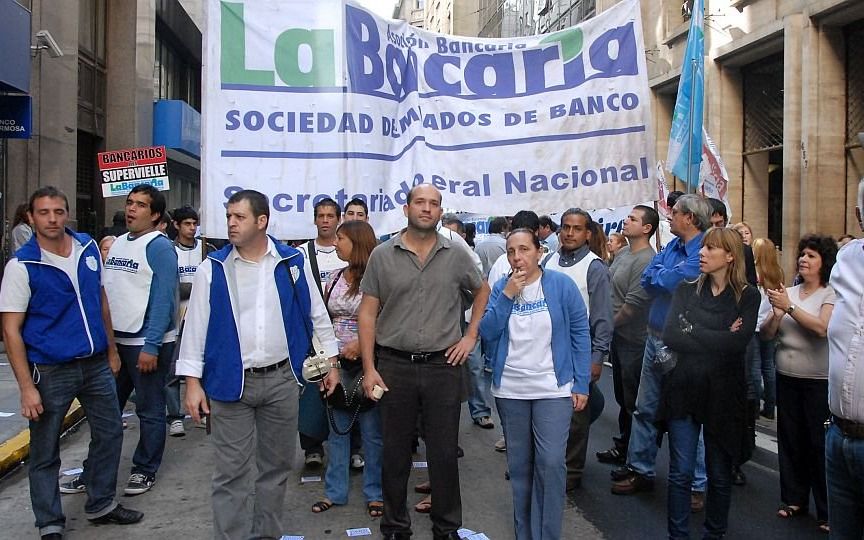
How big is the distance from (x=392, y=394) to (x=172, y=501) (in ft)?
6.50

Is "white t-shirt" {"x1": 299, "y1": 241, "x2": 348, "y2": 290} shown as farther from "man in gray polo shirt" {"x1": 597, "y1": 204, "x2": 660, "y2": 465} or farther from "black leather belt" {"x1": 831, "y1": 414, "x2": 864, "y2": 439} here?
"black leather belt" {"x1": 831, "y1": 414, "x2": 864, "y2": 439}

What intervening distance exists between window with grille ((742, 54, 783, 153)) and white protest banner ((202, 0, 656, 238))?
34.0 ft

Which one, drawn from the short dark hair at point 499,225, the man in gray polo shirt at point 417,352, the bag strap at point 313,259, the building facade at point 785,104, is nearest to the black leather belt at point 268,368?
the man in gray polo shirt at point 417,352

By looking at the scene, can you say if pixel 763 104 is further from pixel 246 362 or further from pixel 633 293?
pixel 246 362

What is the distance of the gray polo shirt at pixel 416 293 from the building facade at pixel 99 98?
1021 cm

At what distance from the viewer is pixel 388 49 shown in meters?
5.68

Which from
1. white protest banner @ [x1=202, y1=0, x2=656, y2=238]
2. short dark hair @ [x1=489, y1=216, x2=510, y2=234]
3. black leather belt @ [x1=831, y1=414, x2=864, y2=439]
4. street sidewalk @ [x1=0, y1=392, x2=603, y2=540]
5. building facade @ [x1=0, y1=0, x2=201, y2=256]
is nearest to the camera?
black leather belt @ [x1=831, y1=414, x2=864, y2=439]

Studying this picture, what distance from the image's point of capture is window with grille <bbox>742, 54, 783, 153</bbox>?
1525 centimetres

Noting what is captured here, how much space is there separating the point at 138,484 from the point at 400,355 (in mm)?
2388

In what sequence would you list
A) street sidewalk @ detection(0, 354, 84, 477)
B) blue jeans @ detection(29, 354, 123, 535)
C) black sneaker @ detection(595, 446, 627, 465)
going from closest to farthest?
blue jeans @ detection(29, 354, 123, 535) < street sidewalk @ detection(0, 354, 84, 477) < black sneaker @ detection(595, 446, 627, 465)

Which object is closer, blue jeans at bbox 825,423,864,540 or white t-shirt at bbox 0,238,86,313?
blue jeans at bbox 825,423,864,540

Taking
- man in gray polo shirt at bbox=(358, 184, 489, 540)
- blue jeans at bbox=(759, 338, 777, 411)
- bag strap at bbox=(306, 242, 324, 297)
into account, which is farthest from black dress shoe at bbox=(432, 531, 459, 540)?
blue jeans at bbox=(759, 338, 777, 411)

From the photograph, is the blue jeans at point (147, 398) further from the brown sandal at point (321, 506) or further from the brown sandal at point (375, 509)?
the brown sandal at point (375, 509)

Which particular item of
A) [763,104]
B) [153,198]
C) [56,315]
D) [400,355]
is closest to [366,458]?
[400,355]
